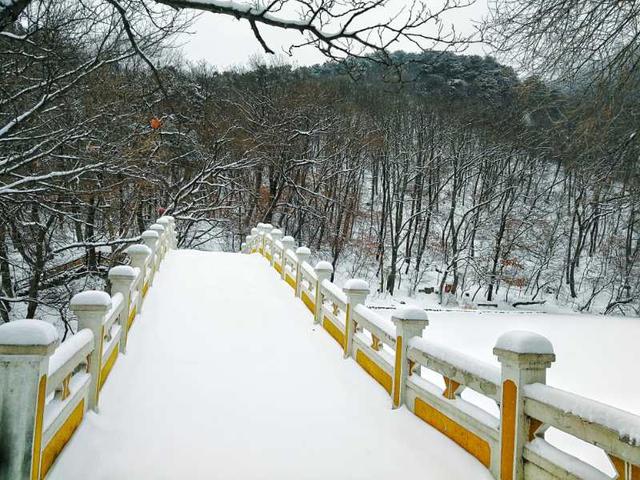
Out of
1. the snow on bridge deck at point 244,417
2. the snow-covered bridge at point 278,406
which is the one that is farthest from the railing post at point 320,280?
the snow-covered bridge at point 278,406

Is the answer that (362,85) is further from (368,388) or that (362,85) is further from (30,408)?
(30,408)

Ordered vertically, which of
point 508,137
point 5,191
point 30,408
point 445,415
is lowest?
point 445,415

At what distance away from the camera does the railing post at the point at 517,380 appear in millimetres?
3590

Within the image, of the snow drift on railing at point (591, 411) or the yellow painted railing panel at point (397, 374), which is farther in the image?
the yellow painted railing panel at point (397, 374)

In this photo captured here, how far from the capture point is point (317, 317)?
33.6 feet

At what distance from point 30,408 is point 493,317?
15.0m

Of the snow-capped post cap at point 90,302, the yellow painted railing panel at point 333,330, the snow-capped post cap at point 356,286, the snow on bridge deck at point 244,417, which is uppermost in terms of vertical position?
the snow-capped post cap at point 356,286

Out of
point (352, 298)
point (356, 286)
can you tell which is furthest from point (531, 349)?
point (352, 298)

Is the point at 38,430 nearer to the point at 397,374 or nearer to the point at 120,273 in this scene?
the point at 397,374

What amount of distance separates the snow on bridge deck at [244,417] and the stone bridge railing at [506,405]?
0.76 ft

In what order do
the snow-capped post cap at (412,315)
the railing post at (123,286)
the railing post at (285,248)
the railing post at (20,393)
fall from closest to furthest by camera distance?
the railing post at (20,393), the snow-capped post cap at (412,315), the railing post at (123,286), the railing post at (285,248)

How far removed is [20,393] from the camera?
3.09 metres

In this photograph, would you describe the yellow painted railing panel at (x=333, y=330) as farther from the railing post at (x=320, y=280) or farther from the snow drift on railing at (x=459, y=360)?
the snow drift on railing at (x=459, y=360)

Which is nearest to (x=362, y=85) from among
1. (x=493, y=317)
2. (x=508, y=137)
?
(x=508, y=137)
